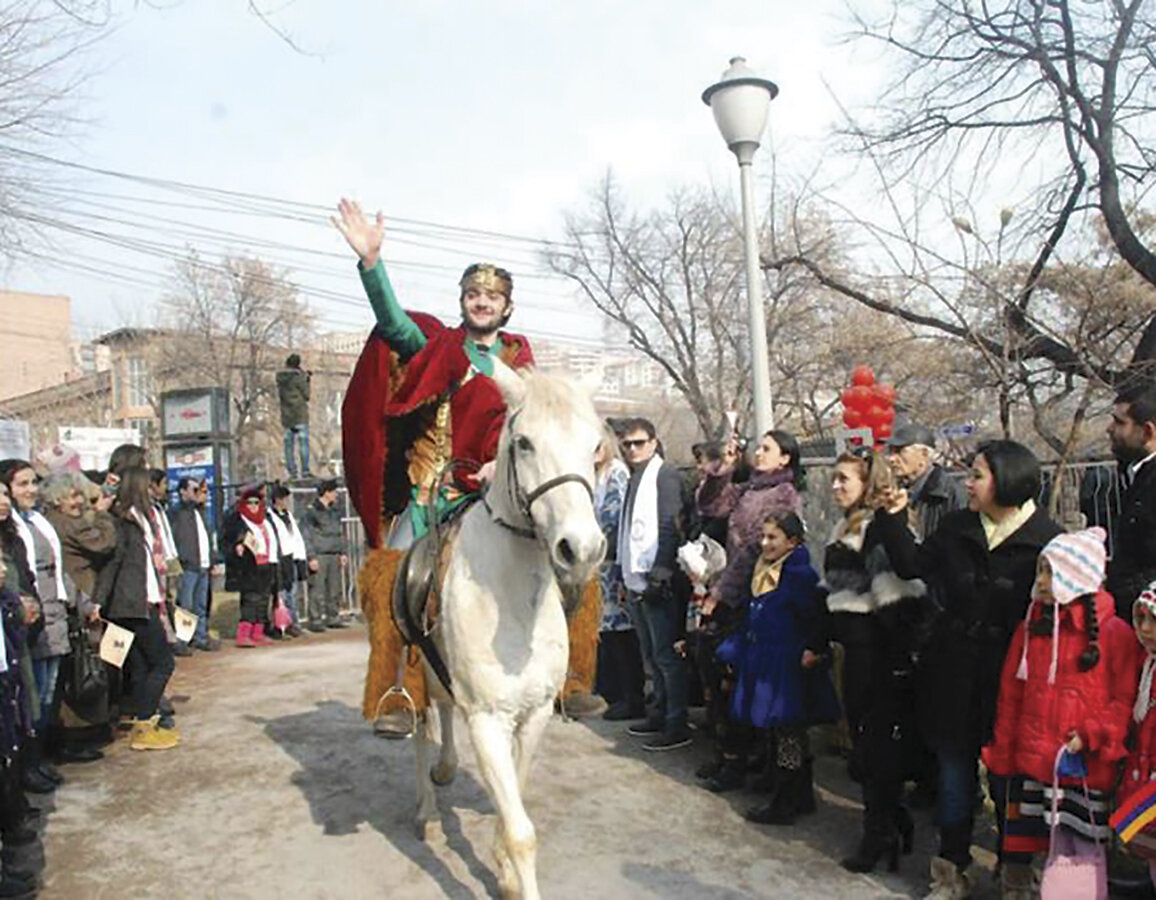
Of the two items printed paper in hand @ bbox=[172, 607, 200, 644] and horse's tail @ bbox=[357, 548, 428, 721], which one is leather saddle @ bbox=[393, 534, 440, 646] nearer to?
horse's tail @ bbox=[357, 548, 428, 721]

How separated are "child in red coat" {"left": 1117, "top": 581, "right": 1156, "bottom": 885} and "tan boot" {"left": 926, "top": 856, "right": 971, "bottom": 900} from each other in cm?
84

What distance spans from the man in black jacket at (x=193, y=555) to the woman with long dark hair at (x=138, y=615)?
432 cm

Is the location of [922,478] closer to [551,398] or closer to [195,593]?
[551,398]

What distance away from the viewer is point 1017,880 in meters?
3.91

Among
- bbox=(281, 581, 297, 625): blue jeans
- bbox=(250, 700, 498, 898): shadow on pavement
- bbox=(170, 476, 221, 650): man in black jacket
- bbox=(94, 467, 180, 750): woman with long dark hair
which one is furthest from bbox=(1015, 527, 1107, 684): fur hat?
bbox=(281, 581, 297, 625): blue jeans

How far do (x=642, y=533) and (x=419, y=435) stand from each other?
2310 mm

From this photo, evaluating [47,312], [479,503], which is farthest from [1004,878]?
[47,312]

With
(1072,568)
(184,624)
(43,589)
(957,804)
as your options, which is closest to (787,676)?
(957,804)

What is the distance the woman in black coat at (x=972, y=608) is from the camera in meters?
4.03

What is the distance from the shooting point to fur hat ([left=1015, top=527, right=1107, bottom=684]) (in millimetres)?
3586

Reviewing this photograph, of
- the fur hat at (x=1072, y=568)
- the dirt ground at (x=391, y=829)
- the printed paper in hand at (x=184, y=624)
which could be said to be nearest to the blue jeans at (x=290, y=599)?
the printed paper in hand at (x=184, y=624)

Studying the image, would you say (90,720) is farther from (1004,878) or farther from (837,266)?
(837,266)

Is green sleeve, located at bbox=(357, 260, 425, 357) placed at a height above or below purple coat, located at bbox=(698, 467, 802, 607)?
above

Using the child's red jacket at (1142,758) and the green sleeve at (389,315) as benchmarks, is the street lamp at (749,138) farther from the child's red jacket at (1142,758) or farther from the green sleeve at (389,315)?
the child's red jacket at (1142,758)
